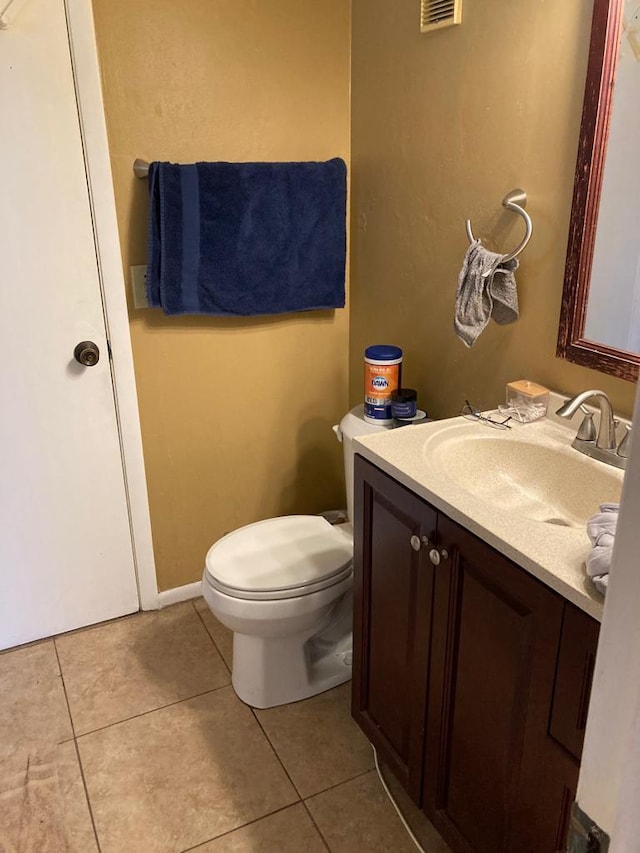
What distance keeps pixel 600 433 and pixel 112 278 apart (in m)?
1.38

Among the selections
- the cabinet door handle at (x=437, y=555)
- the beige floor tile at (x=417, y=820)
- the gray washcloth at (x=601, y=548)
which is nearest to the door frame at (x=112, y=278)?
the beige floor tile at (x=417, y=820)

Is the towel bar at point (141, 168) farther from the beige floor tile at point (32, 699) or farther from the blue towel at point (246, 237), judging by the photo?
the beige floor tile at point (32, 699)

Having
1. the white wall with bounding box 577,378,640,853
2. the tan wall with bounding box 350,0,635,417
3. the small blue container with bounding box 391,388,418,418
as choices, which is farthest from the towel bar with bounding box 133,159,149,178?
the white wall with bounding box 577,378,640,853

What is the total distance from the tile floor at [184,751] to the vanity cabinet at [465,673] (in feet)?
0.60

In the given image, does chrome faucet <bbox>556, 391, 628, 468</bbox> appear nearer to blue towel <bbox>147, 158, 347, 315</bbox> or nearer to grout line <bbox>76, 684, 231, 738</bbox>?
blue towel <bbox>147, 158, 347, 315</bbox>

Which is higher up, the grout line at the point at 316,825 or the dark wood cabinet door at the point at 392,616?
the dark wood cabinet door at the point at 392,616

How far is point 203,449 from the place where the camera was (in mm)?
2332

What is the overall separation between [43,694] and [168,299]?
120 cm

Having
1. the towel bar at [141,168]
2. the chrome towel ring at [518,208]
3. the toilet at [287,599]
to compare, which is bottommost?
the toilet at [287,599]

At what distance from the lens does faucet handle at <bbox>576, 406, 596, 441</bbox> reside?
145 cm

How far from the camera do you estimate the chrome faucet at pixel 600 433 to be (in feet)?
4.51

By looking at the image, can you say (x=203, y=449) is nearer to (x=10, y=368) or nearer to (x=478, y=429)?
(x=10, y=368)

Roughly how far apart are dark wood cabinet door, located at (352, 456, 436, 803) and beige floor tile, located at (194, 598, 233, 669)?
0.61 meters

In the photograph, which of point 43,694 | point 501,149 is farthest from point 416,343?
point 43,694
